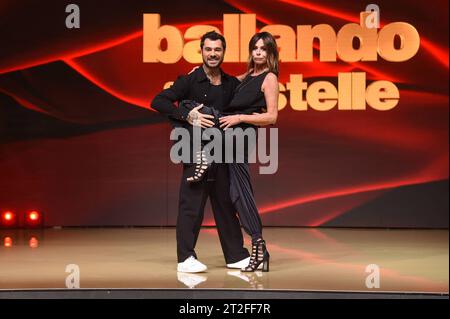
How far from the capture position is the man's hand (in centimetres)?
529

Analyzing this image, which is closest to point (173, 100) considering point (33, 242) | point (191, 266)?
point (191, 266)

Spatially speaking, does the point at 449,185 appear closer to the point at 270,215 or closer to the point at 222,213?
the point at 270,215

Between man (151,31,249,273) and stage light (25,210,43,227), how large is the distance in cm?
282

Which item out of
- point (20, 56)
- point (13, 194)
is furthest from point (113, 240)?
point (20, 56)

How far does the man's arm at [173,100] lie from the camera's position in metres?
5.34

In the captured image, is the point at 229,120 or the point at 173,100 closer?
the point at 229,120

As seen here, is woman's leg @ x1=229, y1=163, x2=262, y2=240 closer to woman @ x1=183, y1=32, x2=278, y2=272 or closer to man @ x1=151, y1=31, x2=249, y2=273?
woman @ x1=183, y1=32, x2=278, y2=272

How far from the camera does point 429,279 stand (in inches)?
206

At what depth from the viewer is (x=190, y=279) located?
515 cm

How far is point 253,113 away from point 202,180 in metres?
0.49

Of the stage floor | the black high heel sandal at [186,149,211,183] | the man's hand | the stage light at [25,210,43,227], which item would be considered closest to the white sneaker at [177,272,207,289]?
the stage floor

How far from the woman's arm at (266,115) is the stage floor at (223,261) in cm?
87

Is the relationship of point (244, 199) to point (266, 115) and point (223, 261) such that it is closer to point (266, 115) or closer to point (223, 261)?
point (266, 115)

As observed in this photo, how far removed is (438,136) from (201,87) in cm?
305
